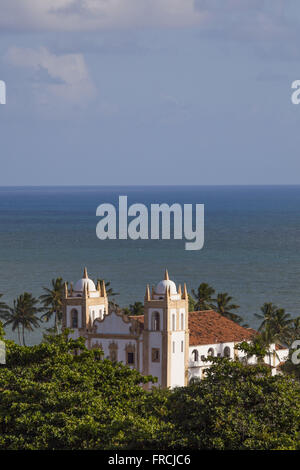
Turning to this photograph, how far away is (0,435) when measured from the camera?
46.2 m

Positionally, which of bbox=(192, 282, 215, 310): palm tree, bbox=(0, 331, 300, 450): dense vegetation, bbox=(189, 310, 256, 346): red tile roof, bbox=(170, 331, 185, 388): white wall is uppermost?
bbox=(192, 282, 215, 310): palm tree

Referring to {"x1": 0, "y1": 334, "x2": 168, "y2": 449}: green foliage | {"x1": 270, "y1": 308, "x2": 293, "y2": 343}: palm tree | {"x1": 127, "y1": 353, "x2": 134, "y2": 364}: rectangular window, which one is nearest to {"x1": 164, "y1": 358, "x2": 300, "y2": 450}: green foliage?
{"x1": 0, "y1": 334, "x2": 168, "y2": 449}: green foliage

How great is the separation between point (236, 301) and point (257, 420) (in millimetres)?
121284

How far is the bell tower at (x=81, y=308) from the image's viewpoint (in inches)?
3531

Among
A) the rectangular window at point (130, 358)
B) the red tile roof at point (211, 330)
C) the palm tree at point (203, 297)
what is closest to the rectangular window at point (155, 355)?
the rectangular window at point (130, 358)

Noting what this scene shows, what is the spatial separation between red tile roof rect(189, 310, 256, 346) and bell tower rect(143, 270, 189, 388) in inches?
119

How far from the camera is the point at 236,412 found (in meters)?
43.4

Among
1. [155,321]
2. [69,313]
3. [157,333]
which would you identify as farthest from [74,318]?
[157,333]

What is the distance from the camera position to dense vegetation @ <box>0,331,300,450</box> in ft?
139

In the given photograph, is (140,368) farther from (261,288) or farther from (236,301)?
(261,288)

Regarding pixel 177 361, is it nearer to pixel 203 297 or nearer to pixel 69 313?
pixel 69 313

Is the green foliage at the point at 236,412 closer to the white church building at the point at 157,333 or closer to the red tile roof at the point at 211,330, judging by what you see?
the white church building at the point at 157,333

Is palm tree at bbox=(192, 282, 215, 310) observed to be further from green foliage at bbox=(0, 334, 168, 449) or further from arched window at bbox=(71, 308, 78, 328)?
green foliage at bbox=(0, 334, 168, 449)
